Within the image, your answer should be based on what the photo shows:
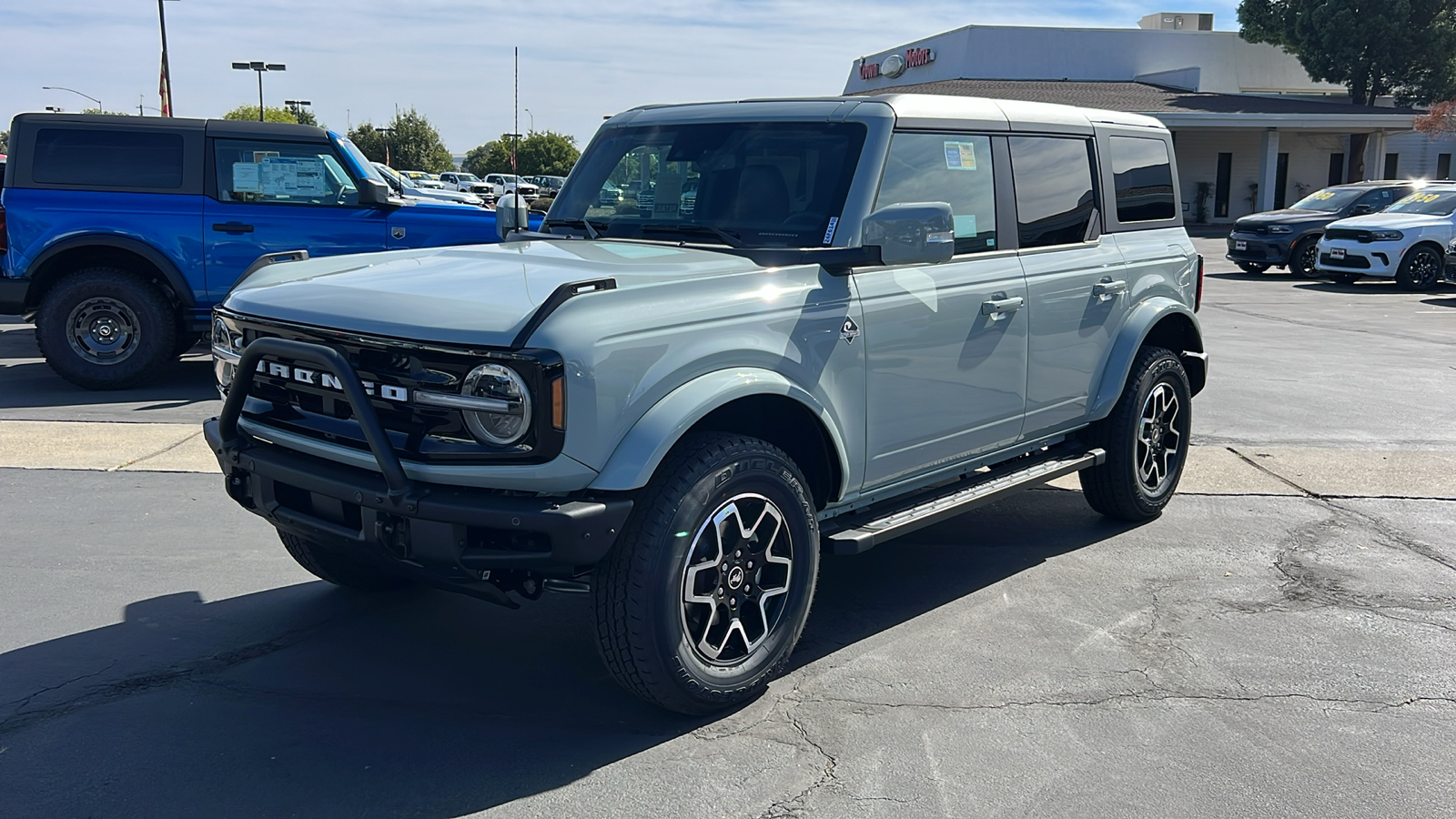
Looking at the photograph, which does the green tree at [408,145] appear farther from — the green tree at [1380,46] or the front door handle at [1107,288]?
the front door handle at [1107,288]

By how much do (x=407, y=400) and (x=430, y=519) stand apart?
378 mm

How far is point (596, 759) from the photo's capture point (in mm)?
3582

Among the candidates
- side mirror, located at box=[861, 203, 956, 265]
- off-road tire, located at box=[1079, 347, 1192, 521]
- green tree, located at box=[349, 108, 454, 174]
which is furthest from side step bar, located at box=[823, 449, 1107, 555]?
green tree, located at box=[349, 108, 454, 174]

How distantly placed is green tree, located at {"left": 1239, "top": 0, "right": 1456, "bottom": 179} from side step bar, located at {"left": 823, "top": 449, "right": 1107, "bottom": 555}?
46.9m

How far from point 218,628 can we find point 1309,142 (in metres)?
45.5

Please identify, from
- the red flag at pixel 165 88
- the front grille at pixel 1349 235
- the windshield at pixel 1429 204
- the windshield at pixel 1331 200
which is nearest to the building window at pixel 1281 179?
the windshield at pixel 1331 200

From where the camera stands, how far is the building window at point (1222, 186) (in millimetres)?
42281

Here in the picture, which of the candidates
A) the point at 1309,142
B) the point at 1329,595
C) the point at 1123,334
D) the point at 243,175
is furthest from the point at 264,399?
the point at 1309,142

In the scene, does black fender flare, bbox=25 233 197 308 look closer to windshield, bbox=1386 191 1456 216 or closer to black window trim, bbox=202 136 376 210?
black window trim, bbox=202 136 376 210

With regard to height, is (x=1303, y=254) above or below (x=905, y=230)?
below

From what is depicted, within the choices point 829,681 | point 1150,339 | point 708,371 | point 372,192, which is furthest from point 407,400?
point 372,192

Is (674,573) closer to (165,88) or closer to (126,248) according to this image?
(126,248)

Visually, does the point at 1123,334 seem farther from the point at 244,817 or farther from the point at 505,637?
the point at 244,817

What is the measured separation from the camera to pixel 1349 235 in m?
20.0
